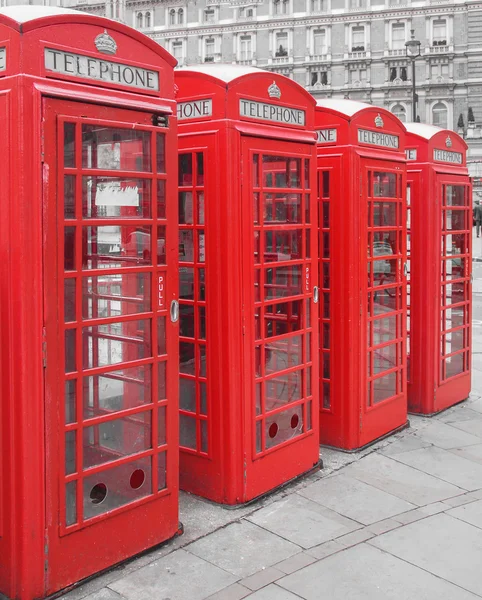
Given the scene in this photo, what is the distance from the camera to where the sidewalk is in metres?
3.94

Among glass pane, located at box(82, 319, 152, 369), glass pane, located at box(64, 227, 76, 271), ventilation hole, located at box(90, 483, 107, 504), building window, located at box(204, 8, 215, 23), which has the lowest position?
ventilation hole, located at box(90, 483, 107, 504)

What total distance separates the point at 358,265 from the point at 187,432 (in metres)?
1.94

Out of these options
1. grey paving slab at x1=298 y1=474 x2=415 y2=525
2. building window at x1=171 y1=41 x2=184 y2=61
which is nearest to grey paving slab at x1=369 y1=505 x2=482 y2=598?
grey paving slab at x1=298 y1=474 x2=415 y2=525

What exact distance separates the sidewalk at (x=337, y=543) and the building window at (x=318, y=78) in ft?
162

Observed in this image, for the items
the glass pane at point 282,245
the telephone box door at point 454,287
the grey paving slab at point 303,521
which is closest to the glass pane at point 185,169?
the glass pane at point 282,245

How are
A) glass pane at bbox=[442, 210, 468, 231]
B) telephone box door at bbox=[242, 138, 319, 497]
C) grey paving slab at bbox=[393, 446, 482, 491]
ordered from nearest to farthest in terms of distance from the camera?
telephone box door at bbox=[242, 138, 319, 497] → grey paving slab at bbox=[393, 446, 482, 491] → glass pane at bbox=[442, 210, 468, 231]

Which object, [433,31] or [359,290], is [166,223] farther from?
[433,31]

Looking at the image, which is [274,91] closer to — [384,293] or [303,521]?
[384,293]

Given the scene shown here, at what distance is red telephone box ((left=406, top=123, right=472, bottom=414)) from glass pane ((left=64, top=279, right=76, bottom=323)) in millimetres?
4225

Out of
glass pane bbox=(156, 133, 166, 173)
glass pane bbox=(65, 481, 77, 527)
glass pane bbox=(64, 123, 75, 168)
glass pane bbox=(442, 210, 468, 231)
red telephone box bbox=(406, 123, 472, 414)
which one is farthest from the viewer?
glass pane bbox=(442, 210, 468, 231)

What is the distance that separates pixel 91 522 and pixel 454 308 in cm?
486

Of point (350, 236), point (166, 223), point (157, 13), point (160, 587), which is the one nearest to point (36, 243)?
point (166, 223)

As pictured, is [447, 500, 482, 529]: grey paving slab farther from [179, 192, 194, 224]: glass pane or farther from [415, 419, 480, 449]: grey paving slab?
[179, 192, 194, 224]: glass pane

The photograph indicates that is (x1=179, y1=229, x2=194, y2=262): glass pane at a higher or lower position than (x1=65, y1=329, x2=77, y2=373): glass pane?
higher
